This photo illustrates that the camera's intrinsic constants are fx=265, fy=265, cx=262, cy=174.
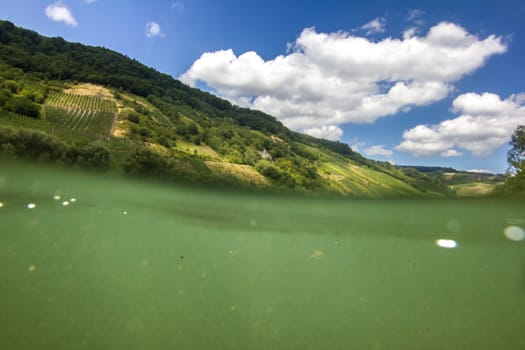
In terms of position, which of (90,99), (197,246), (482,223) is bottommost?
(197,246)

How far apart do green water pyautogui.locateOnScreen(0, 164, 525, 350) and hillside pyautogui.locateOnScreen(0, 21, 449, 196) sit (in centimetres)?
205

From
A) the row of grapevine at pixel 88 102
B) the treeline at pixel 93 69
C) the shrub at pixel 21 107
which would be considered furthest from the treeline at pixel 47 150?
the treeline at pixel 93 69

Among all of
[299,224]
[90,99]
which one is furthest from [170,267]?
[90,99]

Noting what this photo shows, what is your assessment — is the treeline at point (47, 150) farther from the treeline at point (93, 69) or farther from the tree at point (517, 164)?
the treeline at point (93, 69)

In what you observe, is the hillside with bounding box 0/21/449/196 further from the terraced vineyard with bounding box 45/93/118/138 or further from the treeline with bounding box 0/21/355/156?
the treeline with bounding box 0/21/355/156

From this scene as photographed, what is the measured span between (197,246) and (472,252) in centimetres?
1861

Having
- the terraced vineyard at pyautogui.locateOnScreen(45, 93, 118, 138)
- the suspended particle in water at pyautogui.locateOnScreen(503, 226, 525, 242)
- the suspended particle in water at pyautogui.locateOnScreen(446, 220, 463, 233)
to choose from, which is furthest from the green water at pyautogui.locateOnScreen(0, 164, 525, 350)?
the terraced vineyard at pyautogui.locateOnScreen(45, 93, 118, 138)

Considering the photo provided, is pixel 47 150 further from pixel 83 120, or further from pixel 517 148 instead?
pixel 517 148

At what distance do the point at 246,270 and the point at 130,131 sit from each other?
1190 inches

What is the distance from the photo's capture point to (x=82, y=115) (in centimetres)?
3819

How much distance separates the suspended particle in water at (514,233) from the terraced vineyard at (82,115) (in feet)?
116

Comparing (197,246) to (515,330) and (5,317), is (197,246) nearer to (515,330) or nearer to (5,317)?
(5,317)

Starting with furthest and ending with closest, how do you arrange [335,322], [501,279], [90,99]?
1. [90,99]
2. [501,279]
3. [335,322]

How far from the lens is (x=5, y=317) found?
634cm
